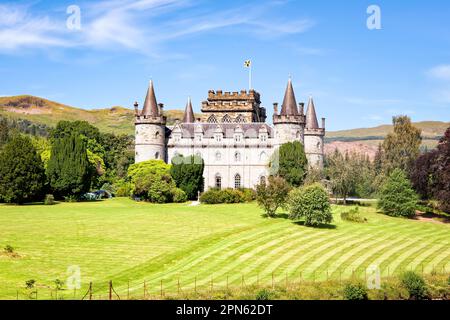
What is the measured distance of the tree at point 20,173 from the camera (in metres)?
66.5

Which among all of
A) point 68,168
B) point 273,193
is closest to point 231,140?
point 68,168

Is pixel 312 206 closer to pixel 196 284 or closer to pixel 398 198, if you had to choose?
pixel 398 198

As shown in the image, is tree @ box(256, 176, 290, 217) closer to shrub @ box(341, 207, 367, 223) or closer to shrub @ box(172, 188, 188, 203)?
shrub @ box(341, 207, 367, 223)

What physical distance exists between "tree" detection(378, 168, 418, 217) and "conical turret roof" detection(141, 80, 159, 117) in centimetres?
3167

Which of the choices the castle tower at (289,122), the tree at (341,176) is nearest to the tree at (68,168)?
the castle tower at (289,122)

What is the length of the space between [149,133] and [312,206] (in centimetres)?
3191

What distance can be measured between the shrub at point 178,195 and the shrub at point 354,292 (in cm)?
4116

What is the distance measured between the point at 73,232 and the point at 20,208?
19403 millimetres

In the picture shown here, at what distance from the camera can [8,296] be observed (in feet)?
93.6

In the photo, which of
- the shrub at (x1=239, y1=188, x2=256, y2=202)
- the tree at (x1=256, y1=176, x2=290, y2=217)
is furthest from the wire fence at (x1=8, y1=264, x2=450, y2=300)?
the shrub at (x1=239, y1=188, x2=256, y2=202)

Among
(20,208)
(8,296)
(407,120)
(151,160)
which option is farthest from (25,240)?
(407,120)

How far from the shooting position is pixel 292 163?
70.8m

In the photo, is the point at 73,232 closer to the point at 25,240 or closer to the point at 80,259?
the point at 25,240
